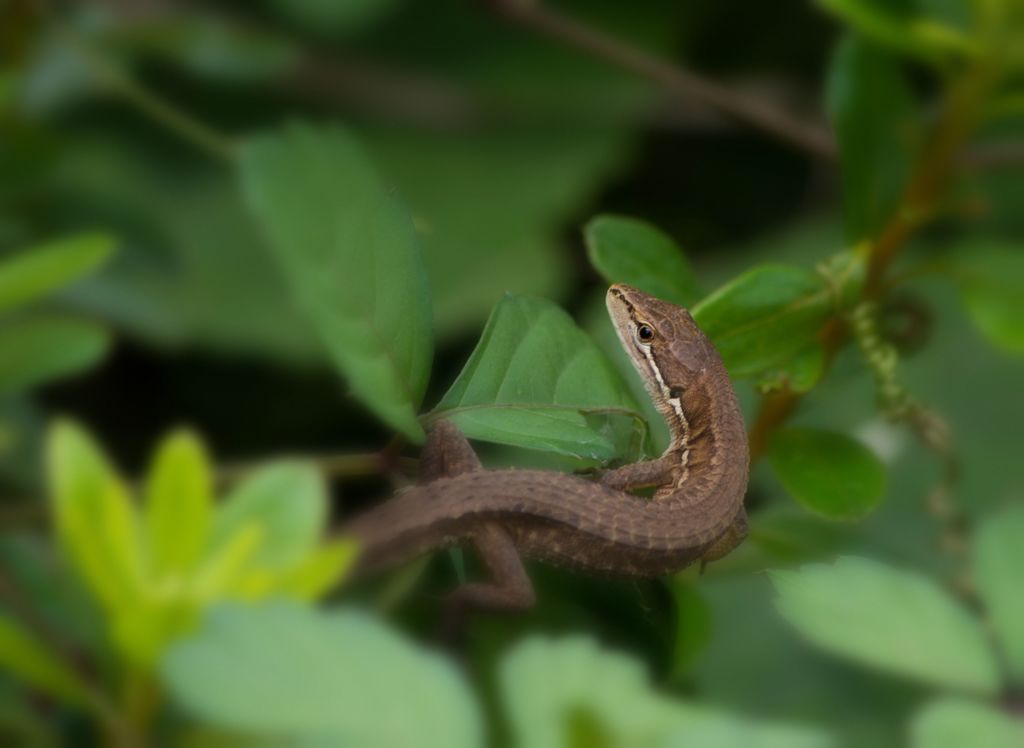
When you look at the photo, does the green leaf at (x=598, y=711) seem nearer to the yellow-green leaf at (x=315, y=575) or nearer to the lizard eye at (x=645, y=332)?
the yellow-green leaf at (x=315, y=575)

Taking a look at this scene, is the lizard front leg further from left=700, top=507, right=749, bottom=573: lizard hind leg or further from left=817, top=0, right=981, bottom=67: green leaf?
left=817, top=0, right=981, bottom=67: green leaf

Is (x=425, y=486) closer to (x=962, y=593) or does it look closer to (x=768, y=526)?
(x=768, y=526)

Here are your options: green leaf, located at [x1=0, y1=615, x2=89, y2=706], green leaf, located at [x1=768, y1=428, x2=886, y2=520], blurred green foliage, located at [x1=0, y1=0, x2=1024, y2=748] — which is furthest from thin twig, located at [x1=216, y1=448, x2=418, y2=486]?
green leaf, located at [x1=768, y1=428, x2=886, y2=520]

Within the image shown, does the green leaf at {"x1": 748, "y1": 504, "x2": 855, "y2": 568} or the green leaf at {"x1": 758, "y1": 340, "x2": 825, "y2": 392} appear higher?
the green leaf at {"x1": 758, "y1": 340, "x2": 825, "y2": 392}

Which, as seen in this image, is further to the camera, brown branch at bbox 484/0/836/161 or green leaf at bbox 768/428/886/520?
brown branch at bbox 484/0/836/161

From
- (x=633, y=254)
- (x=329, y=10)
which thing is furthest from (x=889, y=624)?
(x=329, y=10)

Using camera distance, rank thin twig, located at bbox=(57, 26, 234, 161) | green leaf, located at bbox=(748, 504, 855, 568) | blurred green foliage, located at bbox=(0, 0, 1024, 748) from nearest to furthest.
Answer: blurred green foliage, located at bbox=(0, 0, 1024, 748)
green leaf, located at bbox=(748, 504, 855, 568)
thin twig, located at bbox=(57, 26, 234, 161)

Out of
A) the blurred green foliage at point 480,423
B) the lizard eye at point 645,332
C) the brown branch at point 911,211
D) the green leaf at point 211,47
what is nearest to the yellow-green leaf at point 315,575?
the blurred green foliage at point 480,423
